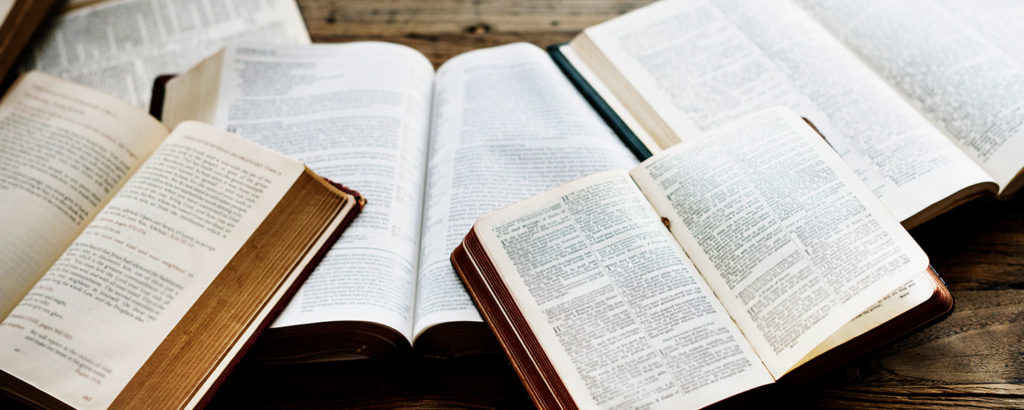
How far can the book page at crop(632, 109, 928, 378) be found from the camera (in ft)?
2.07

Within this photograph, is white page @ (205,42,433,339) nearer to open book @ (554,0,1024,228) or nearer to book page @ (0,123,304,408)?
book page @ (0,123,304,408)

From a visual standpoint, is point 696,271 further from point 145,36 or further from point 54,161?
point 145,36

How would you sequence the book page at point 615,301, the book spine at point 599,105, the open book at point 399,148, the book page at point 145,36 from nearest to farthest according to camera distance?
the book page at point 615,301 < the open book at point 399,148 < the book spine at point 599,105 < the book page at point 145,36

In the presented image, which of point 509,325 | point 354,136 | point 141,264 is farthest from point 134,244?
point 509,325

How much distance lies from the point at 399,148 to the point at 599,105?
31cm

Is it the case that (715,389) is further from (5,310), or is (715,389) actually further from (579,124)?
(5,310)

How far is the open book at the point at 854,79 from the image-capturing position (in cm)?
80

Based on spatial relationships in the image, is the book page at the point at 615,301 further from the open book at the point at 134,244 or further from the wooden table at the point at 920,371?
the open book at the point at 134,244

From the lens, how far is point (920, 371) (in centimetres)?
74

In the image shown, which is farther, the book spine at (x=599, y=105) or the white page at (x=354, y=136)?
the book spine at (x=599, y=105)

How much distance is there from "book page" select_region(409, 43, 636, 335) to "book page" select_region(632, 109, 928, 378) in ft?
0.46

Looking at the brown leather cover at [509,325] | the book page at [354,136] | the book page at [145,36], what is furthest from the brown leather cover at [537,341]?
the book page at [145,36]

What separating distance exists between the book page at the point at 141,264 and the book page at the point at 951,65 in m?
0.84

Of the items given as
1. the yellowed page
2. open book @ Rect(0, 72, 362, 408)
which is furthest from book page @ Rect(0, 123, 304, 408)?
the yellowed page
